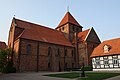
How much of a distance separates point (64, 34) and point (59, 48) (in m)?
8.36

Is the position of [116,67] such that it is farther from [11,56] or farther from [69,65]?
[11,56]

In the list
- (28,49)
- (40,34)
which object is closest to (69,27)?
(40,34)

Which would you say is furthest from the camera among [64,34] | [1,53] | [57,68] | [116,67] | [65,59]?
[64,34]

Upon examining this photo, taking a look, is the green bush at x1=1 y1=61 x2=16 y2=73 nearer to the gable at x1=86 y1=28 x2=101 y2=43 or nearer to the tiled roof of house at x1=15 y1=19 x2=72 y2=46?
the tiled roof of house at x1=15 y1=19 x2=72 y2=46

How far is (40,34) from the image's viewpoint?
3688cm

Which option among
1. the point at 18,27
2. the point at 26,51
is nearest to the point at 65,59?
the point at 26,51

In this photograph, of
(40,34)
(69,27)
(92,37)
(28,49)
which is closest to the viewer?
(28,49)

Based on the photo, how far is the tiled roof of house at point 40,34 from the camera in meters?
33.9

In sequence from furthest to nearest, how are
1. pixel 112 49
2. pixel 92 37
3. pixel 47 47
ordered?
pixel 92 37 < pixel 47 47 < pixel 112 49

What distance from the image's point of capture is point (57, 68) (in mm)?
36438

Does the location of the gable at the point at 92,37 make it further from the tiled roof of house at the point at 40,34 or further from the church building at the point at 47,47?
the tiled roof of house at the point at 40,34

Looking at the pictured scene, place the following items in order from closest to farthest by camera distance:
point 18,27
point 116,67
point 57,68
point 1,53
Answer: point 116,67 → point 1,53 → point 18,27 → point 57,68

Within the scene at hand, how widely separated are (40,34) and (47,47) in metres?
4.10

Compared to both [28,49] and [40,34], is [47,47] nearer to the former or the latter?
[40,34]
